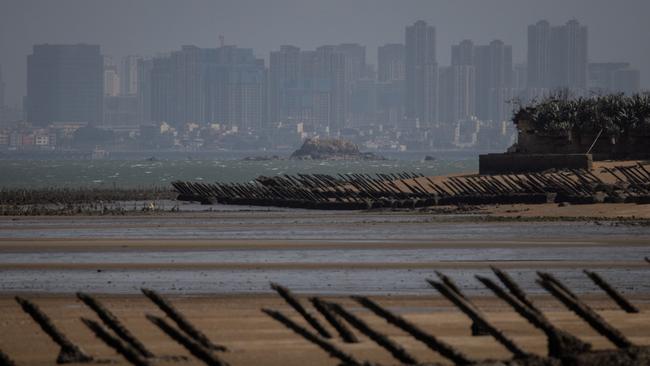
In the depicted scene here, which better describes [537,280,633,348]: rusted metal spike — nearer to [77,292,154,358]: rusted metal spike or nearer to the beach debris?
[77,292,154,358]: rusted metal spike

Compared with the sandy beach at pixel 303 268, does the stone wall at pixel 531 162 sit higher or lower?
higher

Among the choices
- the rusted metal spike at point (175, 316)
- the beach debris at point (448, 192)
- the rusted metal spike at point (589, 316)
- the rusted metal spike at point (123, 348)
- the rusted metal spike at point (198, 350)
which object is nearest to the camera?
the rusted metal spike at point (198, 350)

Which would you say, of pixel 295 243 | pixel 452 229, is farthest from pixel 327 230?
pixel 295 243

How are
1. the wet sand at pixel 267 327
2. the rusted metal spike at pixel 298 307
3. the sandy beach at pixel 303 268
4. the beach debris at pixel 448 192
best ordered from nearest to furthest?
1. the rusted metal spike at pixel 298 307
2. the wet sand at pixel 267 327
3. the sandy beach at pixel 303 268
4. the beach debris at pixel 448 192

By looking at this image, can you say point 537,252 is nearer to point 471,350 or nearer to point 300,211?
point 471,350

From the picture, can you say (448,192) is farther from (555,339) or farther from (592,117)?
(555,339)

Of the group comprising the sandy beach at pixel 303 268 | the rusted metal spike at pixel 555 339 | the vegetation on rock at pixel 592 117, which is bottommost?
the sandy beach at pixel 303 268

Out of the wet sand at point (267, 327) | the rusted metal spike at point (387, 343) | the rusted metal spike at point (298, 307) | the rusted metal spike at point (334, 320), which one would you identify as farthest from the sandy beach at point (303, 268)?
the rusted metal spike at point (387, 343)

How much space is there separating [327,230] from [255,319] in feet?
84.5

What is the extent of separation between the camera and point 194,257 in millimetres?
37000

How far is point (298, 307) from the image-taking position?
57.8 ft

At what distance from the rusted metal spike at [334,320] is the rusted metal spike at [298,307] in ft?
0.69

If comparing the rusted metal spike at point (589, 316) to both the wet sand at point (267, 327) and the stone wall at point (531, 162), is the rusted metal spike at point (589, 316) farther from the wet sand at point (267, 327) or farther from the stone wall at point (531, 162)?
the stone wall at point (531, 162)

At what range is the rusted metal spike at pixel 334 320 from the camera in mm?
16922
